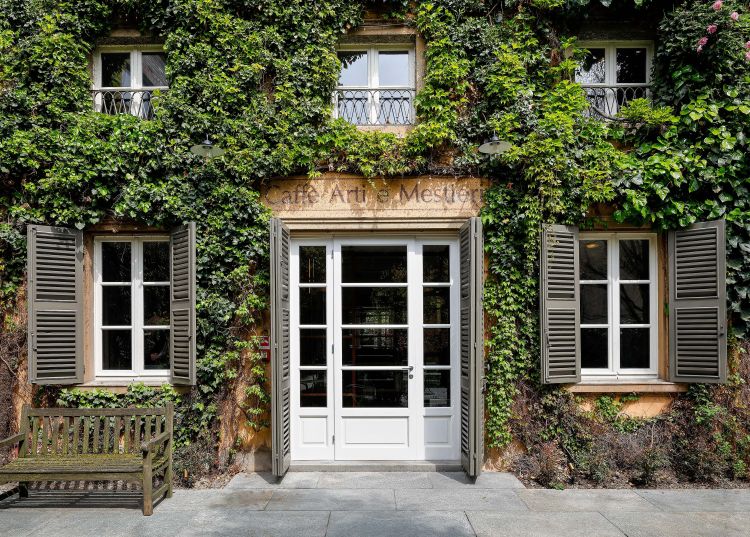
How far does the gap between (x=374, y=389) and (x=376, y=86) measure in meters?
3.65

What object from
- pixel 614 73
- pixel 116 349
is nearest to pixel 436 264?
pixel 614 73

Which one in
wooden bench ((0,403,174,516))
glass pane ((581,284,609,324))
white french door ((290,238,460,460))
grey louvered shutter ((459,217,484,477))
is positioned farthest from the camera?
glass pane ((581,284,609,324))

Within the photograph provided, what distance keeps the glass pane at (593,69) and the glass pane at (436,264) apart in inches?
107

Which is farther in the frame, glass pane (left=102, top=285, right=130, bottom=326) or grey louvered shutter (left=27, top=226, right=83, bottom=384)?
glass pane (left=102, top=285, right=130, bottom=326)

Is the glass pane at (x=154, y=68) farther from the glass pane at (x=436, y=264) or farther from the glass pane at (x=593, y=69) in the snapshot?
the glass pane at (x=593, y=69)

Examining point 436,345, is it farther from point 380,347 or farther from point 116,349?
point 116,349

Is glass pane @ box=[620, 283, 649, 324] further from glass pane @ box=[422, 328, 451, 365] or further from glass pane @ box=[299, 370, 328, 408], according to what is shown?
glass pane @ box=[299, 370, 328, 408]

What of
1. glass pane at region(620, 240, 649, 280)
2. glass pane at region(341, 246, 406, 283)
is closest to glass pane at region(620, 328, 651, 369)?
glass pane at region(620, 240, 649, 280)

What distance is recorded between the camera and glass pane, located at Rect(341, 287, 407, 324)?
232 inches

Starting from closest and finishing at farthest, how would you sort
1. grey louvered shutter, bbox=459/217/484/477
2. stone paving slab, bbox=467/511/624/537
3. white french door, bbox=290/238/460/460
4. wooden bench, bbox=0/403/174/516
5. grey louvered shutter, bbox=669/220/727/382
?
stone paving slab, bbox=467/511/624/537, wooden bench, bbox=0/403/174/516, grey louvered shutter, bbox=459/217/484/477, grey louvered shutter, bbox=669/220/727/382, white french door, bbox=290/238/460/460

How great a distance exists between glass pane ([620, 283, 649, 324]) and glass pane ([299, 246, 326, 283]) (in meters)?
3.60

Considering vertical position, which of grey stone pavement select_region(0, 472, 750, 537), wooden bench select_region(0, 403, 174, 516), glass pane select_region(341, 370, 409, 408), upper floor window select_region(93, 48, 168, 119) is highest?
upper floor window select_region(93, 48, 168, 119)

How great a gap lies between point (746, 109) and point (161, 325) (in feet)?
23.3

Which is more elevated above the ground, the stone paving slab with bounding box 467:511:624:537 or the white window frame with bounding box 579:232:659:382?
the white window frame with bounding box 579:232:659:382
